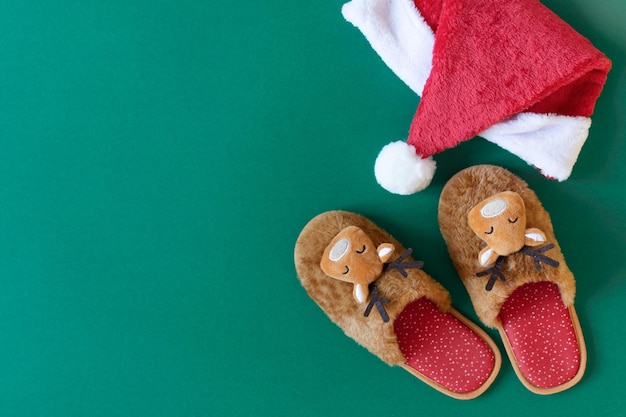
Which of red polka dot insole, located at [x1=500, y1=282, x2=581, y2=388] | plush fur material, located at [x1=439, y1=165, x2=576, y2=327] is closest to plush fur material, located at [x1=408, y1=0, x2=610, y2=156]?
plush fur material, located at [x1=439, y1=165, x2=576, y2=327]

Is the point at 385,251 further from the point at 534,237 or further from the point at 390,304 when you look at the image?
the point at 534,237

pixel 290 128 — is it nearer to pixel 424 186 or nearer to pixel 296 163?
pixel 296 163

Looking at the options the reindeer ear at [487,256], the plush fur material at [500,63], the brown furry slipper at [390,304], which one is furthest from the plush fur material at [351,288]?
the plush fur material at [500,63]

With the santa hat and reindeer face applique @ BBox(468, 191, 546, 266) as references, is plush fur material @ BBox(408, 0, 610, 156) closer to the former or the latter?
the santa hat

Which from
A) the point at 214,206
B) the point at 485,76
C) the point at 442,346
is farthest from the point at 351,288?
the point at 485,76

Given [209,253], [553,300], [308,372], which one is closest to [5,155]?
[209,253]

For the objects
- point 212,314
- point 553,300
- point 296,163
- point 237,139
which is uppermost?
point 237,139
